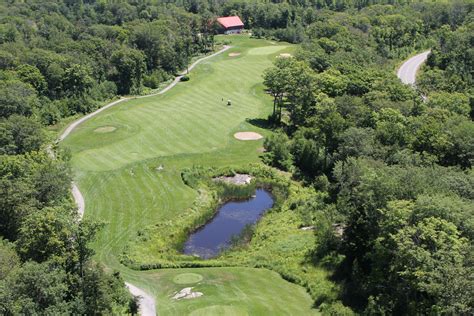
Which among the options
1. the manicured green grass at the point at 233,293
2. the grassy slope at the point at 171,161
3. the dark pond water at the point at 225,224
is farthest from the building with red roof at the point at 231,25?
the manicured green grass at the point at 233,293

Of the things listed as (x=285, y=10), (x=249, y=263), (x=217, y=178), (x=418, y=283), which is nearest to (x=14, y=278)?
(x=249, y=263)

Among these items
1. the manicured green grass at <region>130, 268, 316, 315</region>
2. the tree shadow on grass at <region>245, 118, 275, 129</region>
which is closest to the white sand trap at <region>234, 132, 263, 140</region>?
the tree shadow on grass at <region>245, 118, 275, 129</region>

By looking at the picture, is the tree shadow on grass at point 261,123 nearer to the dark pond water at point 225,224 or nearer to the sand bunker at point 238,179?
the sand bunker at point 238,179

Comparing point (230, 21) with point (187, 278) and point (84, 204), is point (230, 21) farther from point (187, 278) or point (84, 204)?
point (187, 278)

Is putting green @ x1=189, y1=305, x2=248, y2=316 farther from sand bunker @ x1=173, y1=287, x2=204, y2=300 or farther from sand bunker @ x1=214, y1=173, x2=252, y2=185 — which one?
sand bunker @ x1=214, y1=173, x2=252, y2=185

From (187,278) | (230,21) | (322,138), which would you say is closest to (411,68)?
(322,138)

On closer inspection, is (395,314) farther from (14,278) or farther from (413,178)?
(14,278)

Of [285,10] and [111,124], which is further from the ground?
[285,10]
